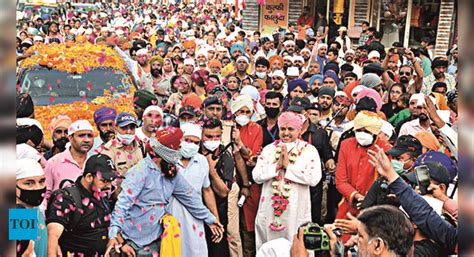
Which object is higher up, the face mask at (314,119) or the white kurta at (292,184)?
the face mask at (314,119)

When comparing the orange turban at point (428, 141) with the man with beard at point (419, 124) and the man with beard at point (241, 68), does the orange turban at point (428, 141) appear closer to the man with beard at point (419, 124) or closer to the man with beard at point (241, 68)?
the man with beard at point (419, 124)

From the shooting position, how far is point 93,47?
31.0 feet

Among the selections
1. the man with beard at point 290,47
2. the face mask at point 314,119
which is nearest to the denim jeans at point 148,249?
the face mask at point 314,119

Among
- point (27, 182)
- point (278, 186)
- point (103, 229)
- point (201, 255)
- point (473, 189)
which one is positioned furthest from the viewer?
A: point (278, 186)

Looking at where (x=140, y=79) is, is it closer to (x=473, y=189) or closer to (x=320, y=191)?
(x=320, y=191)

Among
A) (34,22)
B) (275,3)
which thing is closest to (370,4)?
(275,3)

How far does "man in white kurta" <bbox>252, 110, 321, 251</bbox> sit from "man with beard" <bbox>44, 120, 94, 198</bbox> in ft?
5.33

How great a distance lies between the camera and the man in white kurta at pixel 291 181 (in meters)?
5.56

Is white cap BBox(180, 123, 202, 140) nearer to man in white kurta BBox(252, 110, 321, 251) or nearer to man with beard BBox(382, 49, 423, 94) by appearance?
man in white kurta BBox(252, 110, 321, 251)

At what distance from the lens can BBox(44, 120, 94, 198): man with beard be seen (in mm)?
5141

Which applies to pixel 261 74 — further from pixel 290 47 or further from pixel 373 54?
pixel 290 47

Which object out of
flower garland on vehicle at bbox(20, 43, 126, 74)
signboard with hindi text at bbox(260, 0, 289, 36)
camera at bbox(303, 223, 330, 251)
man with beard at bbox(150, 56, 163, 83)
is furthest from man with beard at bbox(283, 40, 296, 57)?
camera at bbox(303, 223, 330, 251)

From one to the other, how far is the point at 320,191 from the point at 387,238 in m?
3.20

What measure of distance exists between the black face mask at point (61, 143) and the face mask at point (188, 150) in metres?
1.43
